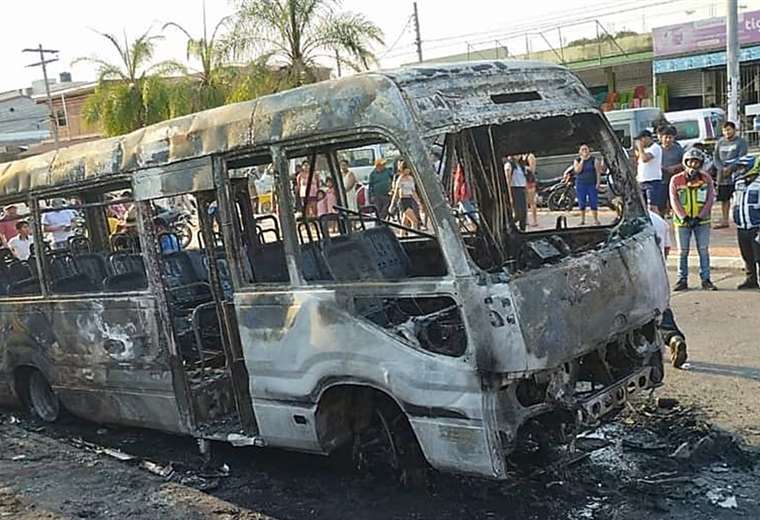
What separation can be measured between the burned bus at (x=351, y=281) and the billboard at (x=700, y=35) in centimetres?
2546

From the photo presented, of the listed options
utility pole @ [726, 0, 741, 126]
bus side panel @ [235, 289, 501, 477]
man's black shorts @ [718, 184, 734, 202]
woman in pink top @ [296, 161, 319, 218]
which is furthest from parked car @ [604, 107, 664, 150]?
bus side panel @ [235, 289, 501, 477]

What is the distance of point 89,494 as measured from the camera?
18.8ft

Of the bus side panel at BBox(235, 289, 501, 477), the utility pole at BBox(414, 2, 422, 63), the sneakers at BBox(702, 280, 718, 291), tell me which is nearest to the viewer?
the bus side panel at BBox(235, 289, 501, 477)

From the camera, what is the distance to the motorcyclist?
9500 millimetres

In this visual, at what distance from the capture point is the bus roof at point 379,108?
4398mm

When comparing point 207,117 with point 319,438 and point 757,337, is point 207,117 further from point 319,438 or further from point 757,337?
point 757,337

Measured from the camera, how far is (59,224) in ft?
22.6

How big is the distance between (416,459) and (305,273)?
125cm

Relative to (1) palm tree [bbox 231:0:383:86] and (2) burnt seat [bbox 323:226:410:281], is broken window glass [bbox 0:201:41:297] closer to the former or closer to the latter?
(2) burnt seat [bbox 323:226:410:281]

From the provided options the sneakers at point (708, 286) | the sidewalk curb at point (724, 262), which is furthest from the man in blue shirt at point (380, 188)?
the sidewalk curb at point (724, 262)

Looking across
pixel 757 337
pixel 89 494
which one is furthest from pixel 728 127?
pixel 89 494

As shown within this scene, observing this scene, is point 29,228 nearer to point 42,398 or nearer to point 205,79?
point 42,398

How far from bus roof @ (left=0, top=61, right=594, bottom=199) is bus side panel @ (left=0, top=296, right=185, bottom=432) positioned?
1075mm

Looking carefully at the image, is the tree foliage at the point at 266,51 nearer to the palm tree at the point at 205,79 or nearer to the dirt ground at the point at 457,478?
the palm tree at the point at 205,79
